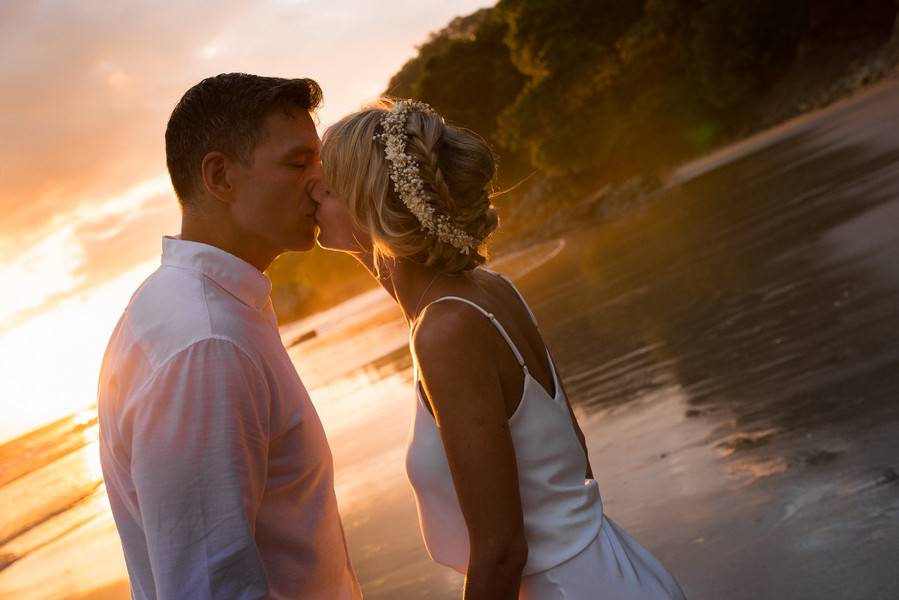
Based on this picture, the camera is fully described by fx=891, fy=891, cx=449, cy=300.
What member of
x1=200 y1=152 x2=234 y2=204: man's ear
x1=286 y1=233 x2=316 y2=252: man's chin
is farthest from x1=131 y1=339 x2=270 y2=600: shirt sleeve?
x1=286 y1=233 x2=316 y2=252: man's chin

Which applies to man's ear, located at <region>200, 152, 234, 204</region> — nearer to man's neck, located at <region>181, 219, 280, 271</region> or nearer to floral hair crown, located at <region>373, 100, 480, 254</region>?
man's neck, located at <region>181, 219, 280, 271</region>

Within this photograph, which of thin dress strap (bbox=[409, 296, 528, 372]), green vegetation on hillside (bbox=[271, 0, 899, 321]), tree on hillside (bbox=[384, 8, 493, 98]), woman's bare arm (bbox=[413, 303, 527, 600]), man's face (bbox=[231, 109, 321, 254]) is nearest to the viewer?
woman's bare arm (bbox=[413, 303, 527, 600])

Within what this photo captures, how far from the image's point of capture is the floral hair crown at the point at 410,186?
8.36ft

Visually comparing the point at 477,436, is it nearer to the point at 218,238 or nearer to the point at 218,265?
the point at 218,265

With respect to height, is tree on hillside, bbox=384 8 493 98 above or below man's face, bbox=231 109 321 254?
above

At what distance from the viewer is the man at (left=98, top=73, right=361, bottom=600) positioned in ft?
6.61

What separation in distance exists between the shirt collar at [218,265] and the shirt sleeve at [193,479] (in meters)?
0.39

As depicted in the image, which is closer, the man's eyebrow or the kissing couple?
the kissing couple

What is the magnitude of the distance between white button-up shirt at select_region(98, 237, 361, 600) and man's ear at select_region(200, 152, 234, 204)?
246 mm

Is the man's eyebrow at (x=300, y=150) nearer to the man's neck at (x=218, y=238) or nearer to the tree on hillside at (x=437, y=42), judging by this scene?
the man's neck at (x=218, y=238)

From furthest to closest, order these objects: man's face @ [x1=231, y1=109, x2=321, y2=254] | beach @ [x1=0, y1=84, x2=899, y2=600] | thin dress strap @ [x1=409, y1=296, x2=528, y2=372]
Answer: beach @ [x1=0, y1=84, x2=899, y2=600]
man's face @ [x1=231, y1=109, x2=321, y2=254]
thin dress strap @ [x1=409, y1=296, x2=528, y2=372]

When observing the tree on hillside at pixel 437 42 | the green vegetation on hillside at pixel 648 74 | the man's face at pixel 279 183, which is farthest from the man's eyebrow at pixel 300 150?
the tree on hillside at pixel 437 42

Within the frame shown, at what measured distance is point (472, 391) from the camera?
2346mm

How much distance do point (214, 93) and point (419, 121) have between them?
61 centimetres
